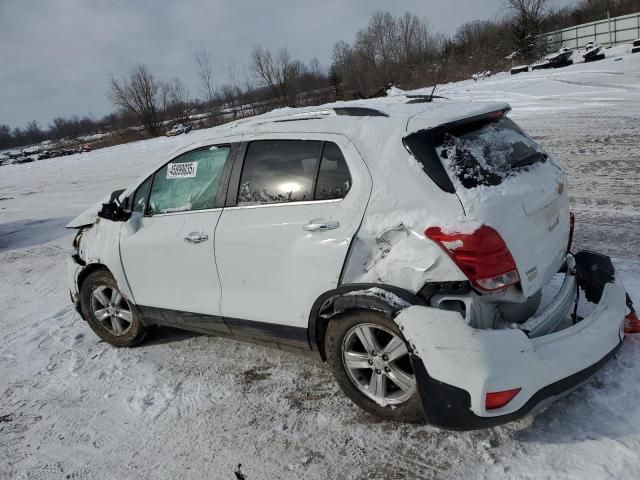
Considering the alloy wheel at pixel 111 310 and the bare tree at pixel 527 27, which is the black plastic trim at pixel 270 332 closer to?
the alloy wheel at pixel 111 310

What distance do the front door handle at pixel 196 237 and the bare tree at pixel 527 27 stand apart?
4813 cm

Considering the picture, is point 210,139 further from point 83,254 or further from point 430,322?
point 430,322

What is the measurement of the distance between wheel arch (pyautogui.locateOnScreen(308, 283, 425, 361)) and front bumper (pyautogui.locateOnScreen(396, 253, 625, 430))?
0.08 metres

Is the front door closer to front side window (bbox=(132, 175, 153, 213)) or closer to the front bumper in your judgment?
front side window (bbox=(132, 175, 153, 213))

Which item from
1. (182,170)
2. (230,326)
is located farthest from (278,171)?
(230,326)

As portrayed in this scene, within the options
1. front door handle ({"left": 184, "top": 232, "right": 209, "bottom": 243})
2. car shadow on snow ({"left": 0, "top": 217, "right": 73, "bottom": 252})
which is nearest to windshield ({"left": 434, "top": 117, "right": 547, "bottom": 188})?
front door handle ({"left": 184, "top": 232, "right": 209, "bottom": 243})

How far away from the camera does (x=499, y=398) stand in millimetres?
2332

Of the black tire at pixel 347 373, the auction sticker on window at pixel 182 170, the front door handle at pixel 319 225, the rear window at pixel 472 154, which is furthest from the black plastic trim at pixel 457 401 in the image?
the auction sticker on window at pixel 182 170

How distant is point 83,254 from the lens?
437 centimetres

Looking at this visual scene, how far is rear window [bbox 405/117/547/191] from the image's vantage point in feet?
8.54

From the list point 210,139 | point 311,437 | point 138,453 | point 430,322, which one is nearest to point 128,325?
point 138,453

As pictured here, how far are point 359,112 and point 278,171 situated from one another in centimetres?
64

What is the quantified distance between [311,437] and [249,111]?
5142cm

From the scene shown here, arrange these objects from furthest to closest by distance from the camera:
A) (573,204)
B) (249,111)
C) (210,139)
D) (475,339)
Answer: (249,111) → (573,204) → (210,139) → (475,339)
